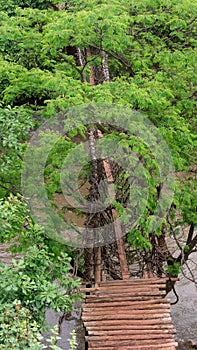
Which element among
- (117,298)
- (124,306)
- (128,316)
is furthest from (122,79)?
(128,316)

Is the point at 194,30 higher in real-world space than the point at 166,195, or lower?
higher

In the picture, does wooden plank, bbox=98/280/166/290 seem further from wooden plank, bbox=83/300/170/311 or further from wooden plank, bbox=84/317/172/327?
wooden plank, bbox=84/317/172/327

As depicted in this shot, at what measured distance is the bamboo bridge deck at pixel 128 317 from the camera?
521 cm

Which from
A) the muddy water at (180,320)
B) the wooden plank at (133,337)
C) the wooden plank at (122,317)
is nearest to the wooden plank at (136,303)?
the wooden plank at (122,317)

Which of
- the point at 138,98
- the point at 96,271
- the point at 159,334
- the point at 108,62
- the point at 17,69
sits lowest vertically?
the point at 159,334

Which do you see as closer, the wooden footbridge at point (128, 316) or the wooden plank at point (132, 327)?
the wooden footbridge at point (128, 316)

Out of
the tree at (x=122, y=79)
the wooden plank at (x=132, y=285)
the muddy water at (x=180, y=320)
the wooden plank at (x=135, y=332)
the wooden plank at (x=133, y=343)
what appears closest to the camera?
the wooden plank at (x=133, y=343)

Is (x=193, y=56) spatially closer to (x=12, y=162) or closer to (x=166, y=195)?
(x=166, y=195)

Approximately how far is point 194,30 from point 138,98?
2159 millimetres

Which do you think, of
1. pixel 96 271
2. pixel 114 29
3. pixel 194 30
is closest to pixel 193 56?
pixel 194 30

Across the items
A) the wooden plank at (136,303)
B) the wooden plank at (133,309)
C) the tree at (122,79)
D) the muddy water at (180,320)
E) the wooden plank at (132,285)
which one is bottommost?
the wooden plank at (133,309)

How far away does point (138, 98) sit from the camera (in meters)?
6.31

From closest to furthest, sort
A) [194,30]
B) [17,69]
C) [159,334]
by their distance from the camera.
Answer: [159,334] → [17,69] → [194,30]

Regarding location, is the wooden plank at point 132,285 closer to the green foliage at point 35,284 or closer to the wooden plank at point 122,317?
the wooden plank at point 122,317
